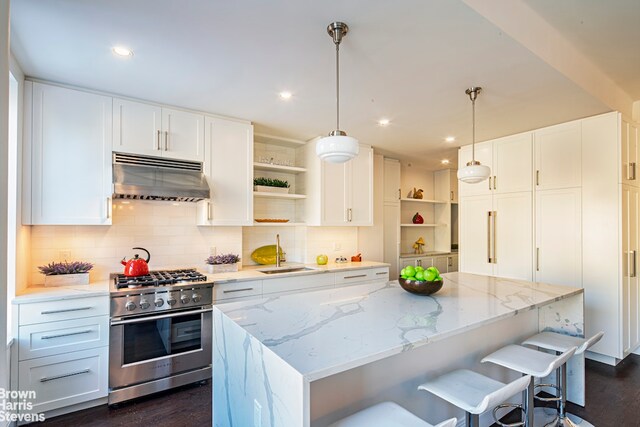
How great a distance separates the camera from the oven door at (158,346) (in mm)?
2477

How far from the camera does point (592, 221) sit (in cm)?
325

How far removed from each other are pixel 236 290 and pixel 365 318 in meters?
1.71

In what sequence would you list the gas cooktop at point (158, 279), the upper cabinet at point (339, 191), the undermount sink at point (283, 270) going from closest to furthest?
the gas cooktop at point (158, 279) < the undermount sink at point (283, 270) < the upper cabinet at point (339, 191)

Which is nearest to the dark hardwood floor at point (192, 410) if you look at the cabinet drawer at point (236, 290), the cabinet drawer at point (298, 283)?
the cabinet drawer at point (236, 290)

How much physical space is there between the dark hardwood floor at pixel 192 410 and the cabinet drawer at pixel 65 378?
131mm

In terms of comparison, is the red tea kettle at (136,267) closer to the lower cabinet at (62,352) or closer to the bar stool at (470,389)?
the lower cabinet at (62,352)

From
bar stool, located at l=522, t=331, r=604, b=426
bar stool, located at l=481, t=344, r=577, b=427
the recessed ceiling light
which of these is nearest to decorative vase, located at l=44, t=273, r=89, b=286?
the recessed ceiling light

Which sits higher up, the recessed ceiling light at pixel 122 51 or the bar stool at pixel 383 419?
the recessed ceiling light at pixel 122 51

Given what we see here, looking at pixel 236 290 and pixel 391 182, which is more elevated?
pixel 391 182

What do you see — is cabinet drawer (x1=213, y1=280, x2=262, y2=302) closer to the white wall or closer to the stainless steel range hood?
the white wall

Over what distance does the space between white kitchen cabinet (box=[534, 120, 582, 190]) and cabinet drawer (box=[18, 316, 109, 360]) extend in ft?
14.4

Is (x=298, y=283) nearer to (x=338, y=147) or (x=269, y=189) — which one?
(x=269, y=189)

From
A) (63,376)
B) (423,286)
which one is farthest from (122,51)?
(423,286)

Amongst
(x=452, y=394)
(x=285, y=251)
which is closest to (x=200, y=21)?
(x=452, y=394)
